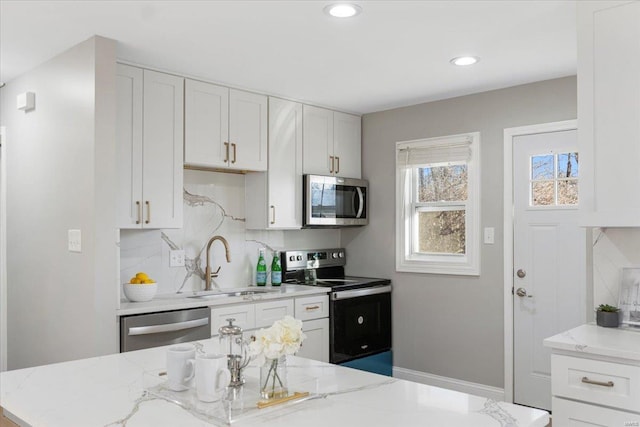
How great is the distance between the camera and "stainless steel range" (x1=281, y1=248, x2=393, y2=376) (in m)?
4.23

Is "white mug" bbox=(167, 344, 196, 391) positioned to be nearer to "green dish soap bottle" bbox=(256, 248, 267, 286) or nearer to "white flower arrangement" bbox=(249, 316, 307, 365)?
"white flower arrangement" bbox=(249, 316, 307, 365)

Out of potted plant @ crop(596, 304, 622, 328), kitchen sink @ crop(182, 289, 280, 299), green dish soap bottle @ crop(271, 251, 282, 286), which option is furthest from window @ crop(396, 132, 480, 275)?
potted plant @ crop(596, 304, 622, 328)

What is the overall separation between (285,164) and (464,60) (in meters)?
1.59

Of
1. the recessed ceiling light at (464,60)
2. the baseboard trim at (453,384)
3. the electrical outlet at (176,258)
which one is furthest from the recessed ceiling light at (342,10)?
the baseboard trim at (453,384)

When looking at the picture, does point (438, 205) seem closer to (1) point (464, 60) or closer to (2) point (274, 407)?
(1) point (464, 60)

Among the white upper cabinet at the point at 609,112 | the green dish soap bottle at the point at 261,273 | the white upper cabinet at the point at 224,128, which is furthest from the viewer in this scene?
the green dish soap bottle at the point at 261,273

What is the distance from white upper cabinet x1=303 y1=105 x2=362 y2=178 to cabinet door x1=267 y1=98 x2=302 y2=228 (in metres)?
0.11

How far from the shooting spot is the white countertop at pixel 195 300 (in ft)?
10.1

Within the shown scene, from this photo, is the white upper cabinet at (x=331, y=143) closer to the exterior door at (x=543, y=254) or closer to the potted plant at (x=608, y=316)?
the exterior door at (x=543, y=254)

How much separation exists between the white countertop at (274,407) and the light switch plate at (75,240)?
4.07 ft

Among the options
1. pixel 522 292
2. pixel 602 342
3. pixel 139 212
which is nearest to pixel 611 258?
pixel 602 342

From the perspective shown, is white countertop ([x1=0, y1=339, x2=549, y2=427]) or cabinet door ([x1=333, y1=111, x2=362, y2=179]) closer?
white countertop ([x1=0, y1=339, x2=549, y2=427])

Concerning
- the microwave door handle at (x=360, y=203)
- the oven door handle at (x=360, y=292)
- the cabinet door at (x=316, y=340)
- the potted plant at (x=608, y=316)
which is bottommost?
the cabinet door at (x=316, y=340)

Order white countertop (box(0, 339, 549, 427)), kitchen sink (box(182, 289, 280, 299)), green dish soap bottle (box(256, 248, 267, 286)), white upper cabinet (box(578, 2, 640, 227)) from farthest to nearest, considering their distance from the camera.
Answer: green dish soap bottle (box(256, 248, 267, 286)), kitchen sink (box(182, 289, 280, 299)), white upper cabinet (box(578, 2, 640, 227)), white countertop (box(0, 339, 549, 427))
